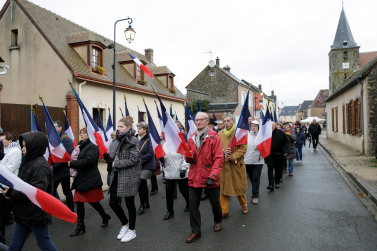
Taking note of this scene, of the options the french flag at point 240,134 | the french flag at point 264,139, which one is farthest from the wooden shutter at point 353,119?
the french flag at point 240,134

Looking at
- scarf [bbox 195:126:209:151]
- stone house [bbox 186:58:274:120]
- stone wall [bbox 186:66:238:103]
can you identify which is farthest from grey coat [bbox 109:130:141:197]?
stone wall [bbox 186:66:238:103]

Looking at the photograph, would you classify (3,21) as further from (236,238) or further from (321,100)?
(321,100)

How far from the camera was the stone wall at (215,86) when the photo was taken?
42875 millimetres

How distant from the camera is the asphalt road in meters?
4.20

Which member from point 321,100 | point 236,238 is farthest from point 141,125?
point 321,100

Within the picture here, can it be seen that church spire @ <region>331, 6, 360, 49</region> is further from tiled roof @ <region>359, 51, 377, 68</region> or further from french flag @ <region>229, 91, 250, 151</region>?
french flag @ <region>229, 91, 250, 151</region>

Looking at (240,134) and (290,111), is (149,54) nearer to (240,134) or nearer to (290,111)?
(240,134)

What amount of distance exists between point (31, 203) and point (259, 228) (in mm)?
3396

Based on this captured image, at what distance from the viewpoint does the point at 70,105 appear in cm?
1375

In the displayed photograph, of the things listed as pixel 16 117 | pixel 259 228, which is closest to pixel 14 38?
pixel 16 117

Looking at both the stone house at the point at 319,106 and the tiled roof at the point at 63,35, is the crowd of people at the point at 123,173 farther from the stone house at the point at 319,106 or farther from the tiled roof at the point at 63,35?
the stone house at the point at 319,106

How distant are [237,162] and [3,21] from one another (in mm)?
15341

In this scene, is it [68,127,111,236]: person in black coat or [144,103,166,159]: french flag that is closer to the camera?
[68,127,111,236]: person in black coat

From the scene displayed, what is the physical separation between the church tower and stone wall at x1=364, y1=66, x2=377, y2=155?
3646 centimetres
